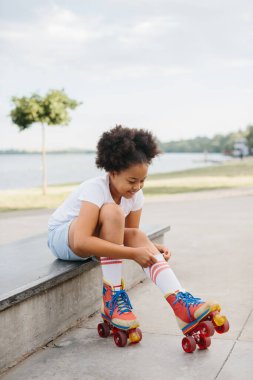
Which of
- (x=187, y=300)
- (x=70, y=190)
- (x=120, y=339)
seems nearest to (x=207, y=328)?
(x=187, y=300)

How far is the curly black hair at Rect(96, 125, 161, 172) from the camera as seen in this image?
9.95 feet

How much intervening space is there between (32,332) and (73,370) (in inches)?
13.8

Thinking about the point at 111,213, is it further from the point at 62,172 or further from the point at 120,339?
the point at 62,172

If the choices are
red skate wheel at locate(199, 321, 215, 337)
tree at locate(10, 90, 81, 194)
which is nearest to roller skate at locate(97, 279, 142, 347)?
red skate wheel at locate(199, 321, 215, 337)

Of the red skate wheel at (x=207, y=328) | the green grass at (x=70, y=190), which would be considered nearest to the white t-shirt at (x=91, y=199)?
the red skate wheel at (x=207, y=328)

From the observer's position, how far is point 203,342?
283 centimetres

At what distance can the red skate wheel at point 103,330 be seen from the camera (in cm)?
312

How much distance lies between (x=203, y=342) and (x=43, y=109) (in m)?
13.3

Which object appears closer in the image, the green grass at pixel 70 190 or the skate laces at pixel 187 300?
the skate laces at pixel 187 300

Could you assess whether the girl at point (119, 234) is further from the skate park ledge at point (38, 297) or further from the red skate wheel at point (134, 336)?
the skate park ledge at point (38, 297)

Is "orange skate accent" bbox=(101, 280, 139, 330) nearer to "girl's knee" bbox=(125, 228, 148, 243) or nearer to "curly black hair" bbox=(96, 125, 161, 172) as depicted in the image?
"girl's knee" bbox=(125, 228, 148, 243)

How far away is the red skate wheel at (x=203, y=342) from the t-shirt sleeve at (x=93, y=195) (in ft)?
2.83

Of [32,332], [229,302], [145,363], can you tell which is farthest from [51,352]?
[229,302]

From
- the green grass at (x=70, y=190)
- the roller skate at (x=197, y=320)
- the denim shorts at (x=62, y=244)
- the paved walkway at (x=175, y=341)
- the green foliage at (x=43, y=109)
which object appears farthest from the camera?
the green foliage at (x=43, y=109)
